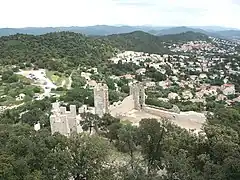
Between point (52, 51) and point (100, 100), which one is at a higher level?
point (100, 100)

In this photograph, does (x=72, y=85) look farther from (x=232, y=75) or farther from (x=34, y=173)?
(x=232, y=75)

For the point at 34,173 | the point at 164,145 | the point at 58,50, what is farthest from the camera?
the point at 58,50

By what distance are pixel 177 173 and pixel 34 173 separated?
5.95 m

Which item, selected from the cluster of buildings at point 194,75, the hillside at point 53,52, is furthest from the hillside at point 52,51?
the cluster of buildings at point 194,75

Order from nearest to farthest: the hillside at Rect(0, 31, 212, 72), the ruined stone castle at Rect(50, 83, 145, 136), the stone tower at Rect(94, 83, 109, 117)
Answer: the ruined stone castle at Rect(50, 83, 145, 136) → the stone tower at Rect(94, 83, 109, 117) → the hillside at Rect(0, 31, 212, 72)

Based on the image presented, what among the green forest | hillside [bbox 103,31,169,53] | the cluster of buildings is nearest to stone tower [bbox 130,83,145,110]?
the green forest

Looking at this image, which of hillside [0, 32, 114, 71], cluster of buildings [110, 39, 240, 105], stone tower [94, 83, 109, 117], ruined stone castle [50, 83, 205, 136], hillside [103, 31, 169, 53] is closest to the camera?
ruined stone castle [50, 83, 205, 136]

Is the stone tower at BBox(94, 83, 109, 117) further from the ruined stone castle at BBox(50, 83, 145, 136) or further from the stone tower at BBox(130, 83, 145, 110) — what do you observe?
the stone tower at BBox(130, 83, 145, 110)

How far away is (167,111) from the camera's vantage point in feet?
103

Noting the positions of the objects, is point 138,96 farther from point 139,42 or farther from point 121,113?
point 139,42

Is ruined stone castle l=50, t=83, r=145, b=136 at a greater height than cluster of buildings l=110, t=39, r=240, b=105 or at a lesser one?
greater

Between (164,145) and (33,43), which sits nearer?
(164,145)

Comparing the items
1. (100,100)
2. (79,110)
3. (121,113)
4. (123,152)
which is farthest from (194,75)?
(123,152)

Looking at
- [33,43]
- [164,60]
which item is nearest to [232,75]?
[164,60]
